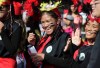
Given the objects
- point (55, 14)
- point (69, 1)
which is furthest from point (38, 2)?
point (69, 1)

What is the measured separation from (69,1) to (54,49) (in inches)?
136

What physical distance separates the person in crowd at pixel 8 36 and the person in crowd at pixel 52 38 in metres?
0.23

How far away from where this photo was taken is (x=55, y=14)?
409 cm

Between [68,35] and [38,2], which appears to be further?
[38,2]

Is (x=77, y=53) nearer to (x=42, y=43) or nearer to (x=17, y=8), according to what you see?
(x=42, y=43)

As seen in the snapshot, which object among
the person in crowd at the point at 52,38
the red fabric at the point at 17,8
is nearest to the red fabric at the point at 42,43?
the person in crowd at the point at 52,38

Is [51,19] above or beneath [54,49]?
above

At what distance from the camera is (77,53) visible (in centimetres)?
404

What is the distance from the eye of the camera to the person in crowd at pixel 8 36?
379 centimetres

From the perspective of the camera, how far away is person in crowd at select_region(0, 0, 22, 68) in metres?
3.79

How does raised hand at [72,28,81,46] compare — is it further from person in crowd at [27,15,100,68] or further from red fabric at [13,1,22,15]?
red fabric at [13,1,22,15]

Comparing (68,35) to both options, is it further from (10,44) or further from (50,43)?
(10,44)

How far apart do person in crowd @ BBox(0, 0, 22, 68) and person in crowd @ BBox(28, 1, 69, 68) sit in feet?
0.76

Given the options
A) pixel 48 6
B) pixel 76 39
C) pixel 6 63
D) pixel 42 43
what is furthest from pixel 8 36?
pixel 76 39
